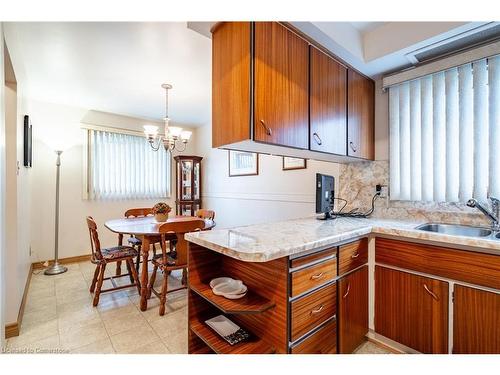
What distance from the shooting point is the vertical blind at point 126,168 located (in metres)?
4.00

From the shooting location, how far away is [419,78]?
1966 mm

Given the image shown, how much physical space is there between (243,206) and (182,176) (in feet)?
5.11

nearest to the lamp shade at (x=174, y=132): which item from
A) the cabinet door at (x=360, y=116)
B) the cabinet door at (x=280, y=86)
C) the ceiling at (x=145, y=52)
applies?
the ceiling at (x=145, y=52)

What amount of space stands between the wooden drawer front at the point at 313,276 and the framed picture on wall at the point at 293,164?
169 cm

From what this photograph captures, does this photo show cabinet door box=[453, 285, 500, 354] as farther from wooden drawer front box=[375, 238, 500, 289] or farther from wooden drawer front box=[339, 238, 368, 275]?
wooden drawer front box=[339, 238, 368, 275]

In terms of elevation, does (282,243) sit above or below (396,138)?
below

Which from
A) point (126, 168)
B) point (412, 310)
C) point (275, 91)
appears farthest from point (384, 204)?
point (126, 168)

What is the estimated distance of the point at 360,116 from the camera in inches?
85.4

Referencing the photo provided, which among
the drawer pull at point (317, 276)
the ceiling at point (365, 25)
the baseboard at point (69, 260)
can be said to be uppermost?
the ceiling at point (365, 25)

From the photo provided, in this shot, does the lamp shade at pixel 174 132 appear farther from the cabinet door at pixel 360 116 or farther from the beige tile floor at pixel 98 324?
the cabinet door at pixel 360 116
